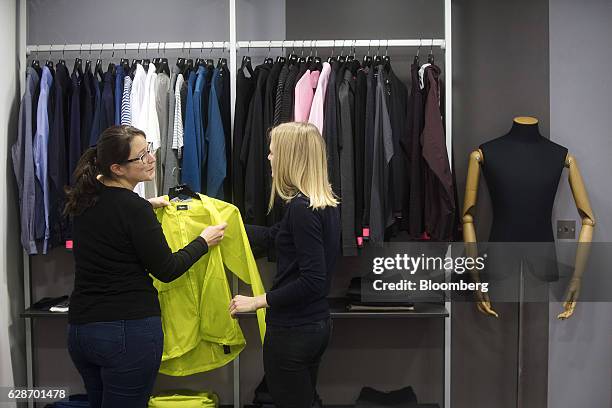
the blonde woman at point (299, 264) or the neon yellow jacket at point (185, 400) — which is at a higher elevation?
the blonde woman at point (299, 264)

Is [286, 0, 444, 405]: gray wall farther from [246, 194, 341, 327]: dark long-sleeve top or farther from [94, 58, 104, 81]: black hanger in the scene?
[246, 194, 341, 327]: dark long-sleeve top

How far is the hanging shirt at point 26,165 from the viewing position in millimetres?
3436

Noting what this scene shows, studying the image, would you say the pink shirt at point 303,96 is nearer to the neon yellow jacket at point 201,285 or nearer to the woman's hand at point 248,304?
the neon yellow jacket at point 201,285

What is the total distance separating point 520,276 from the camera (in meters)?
3.57

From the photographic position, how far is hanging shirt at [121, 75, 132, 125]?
341 centimetres

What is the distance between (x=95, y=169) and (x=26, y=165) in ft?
4.62

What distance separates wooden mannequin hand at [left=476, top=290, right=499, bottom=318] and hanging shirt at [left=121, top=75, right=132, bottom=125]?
2.12 m

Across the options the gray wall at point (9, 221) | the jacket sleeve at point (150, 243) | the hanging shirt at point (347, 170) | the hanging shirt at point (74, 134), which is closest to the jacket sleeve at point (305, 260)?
the jacket sleeve at point (150, 243)

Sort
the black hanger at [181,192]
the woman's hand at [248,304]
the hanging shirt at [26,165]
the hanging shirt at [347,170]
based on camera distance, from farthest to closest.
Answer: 1. the hanging shirt at [26,165]
2. the hanging shirt at [347,170]
3. the black hanger at [181,192]
4. the woman's hand at [248,304]

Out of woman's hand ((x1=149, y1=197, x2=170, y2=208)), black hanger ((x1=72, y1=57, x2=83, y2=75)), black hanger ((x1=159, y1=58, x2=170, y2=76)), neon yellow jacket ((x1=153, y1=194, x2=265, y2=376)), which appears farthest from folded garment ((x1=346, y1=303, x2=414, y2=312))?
black hanger ((x1=72, y1=57, x2=83, y2=75))

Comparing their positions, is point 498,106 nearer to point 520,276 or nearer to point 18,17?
point 520,276

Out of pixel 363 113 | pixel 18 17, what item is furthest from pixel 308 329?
pixel 18 17

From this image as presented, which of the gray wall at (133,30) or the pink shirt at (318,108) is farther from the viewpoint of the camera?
the gray wall at (133,30)

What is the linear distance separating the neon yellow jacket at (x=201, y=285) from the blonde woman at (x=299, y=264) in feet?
2.82
